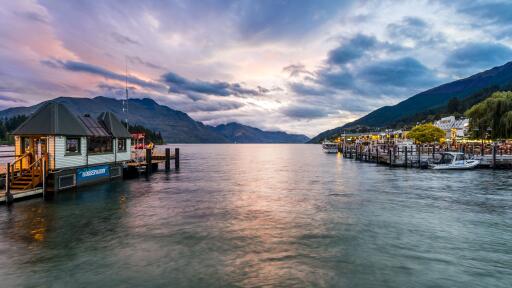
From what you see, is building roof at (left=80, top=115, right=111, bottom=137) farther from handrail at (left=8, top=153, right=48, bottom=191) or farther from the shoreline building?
the shoreline building

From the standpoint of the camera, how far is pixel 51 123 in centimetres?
Answer: 2914

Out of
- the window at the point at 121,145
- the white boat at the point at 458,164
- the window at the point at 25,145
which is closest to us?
the window at the point at 25,145

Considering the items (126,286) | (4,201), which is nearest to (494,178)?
(126,286)

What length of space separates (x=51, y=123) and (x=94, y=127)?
687 centimetres

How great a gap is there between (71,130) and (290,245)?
2505 centimetres

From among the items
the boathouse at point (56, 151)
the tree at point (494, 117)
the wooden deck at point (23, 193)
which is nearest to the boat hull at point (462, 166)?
the tree at point (494, 117)

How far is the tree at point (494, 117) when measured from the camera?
5709cm

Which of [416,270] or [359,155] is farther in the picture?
[359,155]

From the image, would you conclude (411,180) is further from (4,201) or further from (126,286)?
(4,201)

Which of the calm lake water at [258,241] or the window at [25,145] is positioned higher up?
the window at [25,145]

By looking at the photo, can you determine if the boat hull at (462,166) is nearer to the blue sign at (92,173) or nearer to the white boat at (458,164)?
the white boat at (458,164)

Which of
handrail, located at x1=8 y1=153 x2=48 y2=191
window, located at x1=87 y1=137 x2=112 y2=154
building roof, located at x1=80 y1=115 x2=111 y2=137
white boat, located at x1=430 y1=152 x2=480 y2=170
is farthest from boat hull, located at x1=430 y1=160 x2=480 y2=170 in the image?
handrail, located at x1=8 y1=153 x2=48 y2=191

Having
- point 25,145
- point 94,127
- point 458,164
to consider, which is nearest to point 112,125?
point 94,127

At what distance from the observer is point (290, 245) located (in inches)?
646
